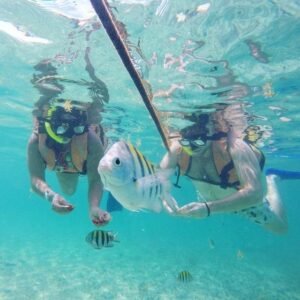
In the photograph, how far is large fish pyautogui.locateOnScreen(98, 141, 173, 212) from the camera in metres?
2.31

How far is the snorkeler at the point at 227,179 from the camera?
4926mm

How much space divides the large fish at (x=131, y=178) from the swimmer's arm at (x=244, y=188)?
7.26 ft

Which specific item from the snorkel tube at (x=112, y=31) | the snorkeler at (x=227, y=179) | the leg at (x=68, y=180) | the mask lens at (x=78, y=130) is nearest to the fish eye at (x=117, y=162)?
the snorkel tube at (x=112, y=31)

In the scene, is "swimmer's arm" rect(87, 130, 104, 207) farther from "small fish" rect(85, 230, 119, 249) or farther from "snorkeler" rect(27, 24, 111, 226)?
"small fish" rect(85, 230, 119, 249)

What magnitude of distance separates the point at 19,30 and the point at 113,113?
8.73m

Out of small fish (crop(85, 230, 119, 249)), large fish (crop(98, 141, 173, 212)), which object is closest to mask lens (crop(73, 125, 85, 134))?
small fish (crop(85, 230, 119, 249))

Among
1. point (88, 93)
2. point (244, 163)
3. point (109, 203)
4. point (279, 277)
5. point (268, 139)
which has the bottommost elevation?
point (279, 277)

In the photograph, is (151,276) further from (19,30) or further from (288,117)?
(19,30)

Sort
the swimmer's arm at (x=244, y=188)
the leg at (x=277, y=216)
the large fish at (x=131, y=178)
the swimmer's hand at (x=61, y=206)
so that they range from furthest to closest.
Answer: the leg at (x=277, y=216)
the swimmer's arm at (x=244, y=188)
the swimmer's hand at (x=61, y=206)
the large fish at (x=131, y=178)

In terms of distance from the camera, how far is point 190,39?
372 inches

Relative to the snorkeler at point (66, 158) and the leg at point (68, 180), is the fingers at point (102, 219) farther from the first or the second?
the leg at point (68, 180)

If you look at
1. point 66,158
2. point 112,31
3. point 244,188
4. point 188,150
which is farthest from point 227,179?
point 112,31

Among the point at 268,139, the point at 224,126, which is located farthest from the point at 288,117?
the point at 268,139

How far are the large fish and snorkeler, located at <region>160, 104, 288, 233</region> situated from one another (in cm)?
98
